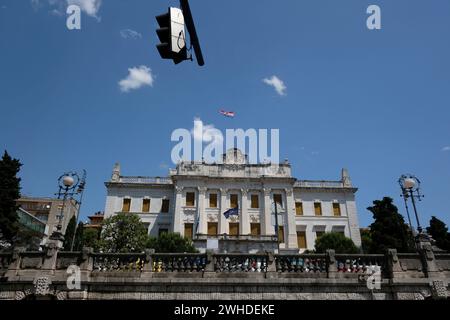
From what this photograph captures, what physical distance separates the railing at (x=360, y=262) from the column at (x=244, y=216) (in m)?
31.0

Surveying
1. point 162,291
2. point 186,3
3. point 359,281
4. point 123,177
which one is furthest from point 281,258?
point 123,177

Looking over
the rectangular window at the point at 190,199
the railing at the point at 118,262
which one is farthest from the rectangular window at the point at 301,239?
the railing at the point at 118,262

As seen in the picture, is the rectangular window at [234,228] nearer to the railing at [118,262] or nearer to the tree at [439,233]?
the tree at [439,233]

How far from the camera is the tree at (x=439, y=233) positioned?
32591 mm

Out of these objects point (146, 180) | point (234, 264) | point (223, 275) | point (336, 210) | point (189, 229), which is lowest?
point (223, 275)

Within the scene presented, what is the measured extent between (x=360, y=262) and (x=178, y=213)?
33530 mm

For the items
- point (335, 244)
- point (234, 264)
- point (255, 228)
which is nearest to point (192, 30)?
point (234, 264)

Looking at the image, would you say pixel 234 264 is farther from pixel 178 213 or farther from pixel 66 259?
pixel 178 213

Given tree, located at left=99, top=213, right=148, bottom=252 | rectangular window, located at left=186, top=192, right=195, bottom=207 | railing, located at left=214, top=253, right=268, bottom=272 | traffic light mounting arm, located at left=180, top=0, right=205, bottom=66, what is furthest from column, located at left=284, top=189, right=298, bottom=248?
traffic light mounting arm, located at left=180, top=0, right=205, bottom=66

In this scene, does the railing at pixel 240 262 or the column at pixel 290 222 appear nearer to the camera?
the railing at pixel 240 262

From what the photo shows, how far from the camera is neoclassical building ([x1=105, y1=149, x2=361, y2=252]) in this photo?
137 feet

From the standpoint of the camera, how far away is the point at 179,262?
33.7 ft

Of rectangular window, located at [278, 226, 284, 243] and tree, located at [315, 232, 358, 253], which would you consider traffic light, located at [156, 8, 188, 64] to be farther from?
rectangular window, located at [278, 226, 284, 243]

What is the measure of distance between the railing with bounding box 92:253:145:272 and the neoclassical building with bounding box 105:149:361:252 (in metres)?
30.3
